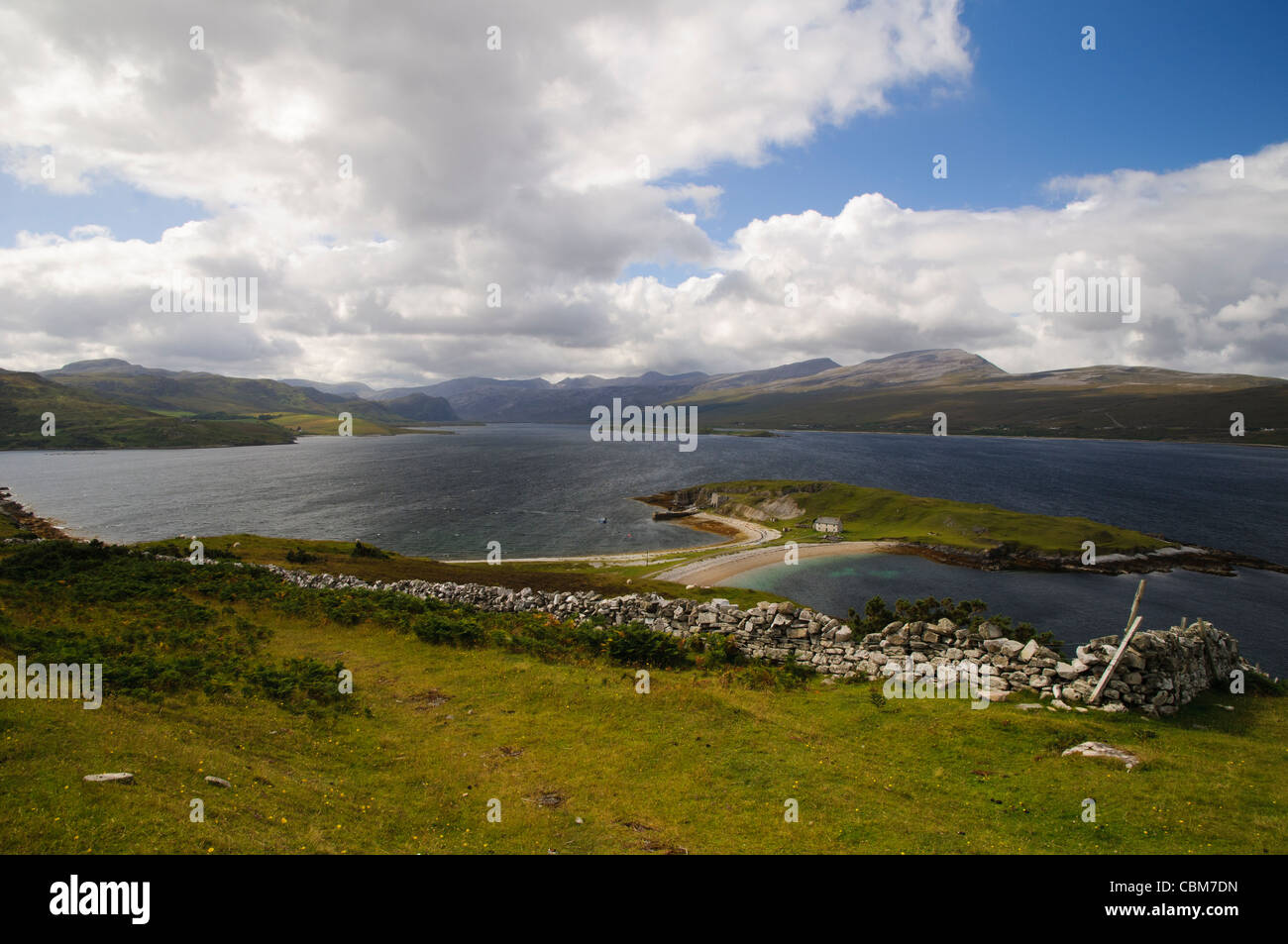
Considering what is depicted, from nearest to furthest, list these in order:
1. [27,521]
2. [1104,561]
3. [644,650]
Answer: [644,650], [1104,561], [27,521]

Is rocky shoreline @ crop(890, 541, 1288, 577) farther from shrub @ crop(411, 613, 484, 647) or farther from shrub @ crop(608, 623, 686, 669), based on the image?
shrub @ crop(411, 613, 484, 647)

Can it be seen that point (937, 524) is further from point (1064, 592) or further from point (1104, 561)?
point (1064, 592)

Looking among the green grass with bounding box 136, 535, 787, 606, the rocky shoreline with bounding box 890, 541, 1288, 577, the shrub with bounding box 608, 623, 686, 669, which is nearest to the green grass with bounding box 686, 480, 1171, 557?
the rocky shoreline with bounding box 890, 541, 1288, 577

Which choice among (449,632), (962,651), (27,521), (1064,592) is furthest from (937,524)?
(27,521)

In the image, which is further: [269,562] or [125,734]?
[269,562]

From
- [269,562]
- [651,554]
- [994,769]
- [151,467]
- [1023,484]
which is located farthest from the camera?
[151,467]
